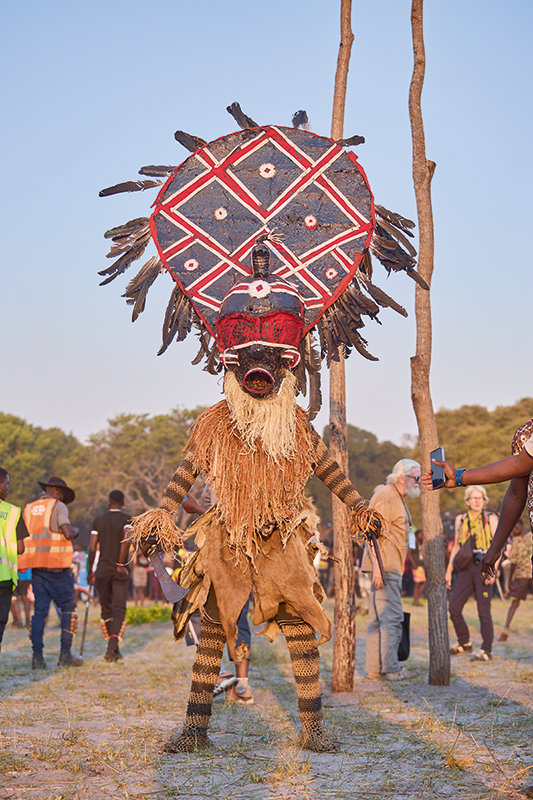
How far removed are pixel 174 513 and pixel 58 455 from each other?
53488 mm

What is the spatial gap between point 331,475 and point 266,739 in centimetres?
167

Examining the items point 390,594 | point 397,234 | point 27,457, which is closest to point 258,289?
point 397,234

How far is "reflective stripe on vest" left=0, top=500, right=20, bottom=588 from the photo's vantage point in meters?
6.50

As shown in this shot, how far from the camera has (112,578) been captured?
9438mm

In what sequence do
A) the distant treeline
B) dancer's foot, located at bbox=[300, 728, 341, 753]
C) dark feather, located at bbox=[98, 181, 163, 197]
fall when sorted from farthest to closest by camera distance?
the distant treeline < dark feather, located at bbox=[98, 181, 163, 197] < dancer's foot, located at bbox=[300, 728, 341, 753]

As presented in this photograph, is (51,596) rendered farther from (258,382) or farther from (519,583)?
(519,583)

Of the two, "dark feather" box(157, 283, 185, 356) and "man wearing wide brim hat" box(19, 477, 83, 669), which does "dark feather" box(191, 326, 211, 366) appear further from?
"man wearing wide brim hat" box(19, 477, 83, 669)

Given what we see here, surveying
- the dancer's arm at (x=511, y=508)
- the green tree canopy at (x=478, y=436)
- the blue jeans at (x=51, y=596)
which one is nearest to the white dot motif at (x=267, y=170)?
the dancer's arm at (x=511, y=508)

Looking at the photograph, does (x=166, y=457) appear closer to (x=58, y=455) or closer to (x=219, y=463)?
(x=58, y=455)

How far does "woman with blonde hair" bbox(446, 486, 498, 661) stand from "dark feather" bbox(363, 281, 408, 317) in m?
4.44

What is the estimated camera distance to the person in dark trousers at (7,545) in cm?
649

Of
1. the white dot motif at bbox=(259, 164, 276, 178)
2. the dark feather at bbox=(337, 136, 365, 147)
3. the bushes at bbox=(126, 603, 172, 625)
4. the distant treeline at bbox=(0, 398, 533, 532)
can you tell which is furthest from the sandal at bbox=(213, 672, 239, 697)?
the distant treeline at bbox=(0, 398, 533, 532)

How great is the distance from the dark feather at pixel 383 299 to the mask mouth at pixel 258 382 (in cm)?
124

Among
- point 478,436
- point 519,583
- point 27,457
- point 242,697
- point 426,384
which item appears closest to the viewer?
point 242,697
